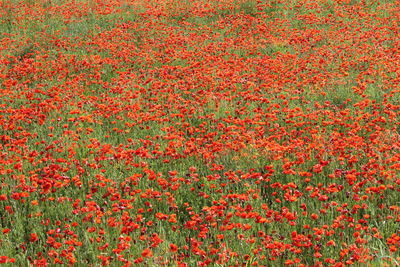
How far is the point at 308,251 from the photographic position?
13.9 feet

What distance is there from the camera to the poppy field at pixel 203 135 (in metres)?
4.36

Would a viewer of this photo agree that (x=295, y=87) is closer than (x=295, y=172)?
No

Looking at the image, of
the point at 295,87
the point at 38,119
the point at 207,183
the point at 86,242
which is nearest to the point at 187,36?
the point at 295,87

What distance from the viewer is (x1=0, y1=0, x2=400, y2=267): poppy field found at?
4355mm

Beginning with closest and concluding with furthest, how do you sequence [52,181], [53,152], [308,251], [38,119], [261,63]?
[308,251]
[52,181]
[53,152]
[38,119]
[261,63]

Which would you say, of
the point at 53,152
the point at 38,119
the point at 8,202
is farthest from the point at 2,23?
the point at 8,202

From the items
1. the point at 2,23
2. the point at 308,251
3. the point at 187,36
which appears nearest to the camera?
the point at 308,251

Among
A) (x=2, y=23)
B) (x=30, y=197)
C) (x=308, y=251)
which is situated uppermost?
(x=308, y=251)

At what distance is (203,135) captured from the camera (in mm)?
6758

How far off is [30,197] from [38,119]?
2.32 m

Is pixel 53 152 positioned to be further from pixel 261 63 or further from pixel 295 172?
pixel 261 63

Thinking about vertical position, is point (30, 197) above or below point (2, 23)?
above

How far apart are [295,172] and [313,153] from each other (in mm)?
714

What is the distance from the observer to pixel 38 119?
24.3 ft
